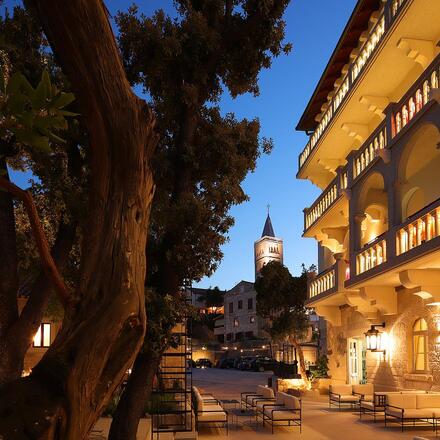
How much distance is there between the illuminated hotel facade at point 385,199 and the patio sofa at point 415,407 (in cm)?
70

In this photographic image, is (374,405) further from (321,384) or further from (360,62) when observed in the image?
(360,62)

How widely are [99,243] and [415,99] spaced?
11.7 metres

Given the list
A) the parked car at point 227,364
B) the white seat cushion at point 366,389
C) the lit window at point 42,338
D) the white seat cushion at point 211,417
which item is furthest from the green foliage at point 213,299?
the white seat cushion at point 211,417

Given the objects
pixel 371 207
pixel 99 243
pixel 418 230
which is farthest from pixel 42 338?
pixel 99 243

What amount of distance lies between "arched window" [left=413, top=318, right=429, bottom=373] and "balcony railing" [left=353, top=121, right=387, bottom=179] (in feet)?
14.8

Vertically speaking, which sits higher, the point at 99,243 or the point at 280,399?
the point at 99,243

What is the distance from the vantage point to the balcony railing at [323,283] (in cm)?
2081

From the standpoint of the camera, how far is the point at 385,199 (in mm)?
18875

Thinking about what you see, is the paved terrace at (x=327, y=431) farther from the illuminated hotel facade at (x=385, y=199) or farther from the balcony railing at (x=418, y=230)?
the balcony railing at (x=418, y=230)

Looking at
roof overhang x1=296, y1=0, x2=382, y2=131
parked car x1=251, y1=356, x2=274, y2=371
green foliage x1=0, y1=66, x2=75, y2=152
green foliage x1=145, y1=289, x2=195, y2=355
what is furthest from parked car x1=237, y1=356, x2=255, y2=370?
green foliage x1=0, y1=66, x2=75, y2=152

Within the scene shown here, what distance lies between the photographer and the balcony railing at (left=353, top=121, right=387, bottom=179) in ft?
52.6

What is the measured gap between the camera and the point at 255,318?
7375 cm

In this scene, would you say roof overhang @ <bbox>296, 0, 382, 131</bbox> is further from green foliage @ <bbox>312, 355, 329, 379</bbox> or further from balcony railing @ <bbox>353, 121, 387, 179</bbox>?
green foliage @ <bbox>312, 355, 329, 379</bbox>

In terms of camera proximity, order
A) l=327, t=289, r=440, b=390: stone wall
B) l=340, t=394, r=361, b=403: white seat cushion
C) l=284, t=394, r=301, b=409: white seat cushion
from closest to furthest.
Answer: l=327, t=289, r=440, b=390: stone wall, l=284, t=394, r=301, b=409: white seat cushion, l=340, t=394, r=361, b=403: white seat cushion
